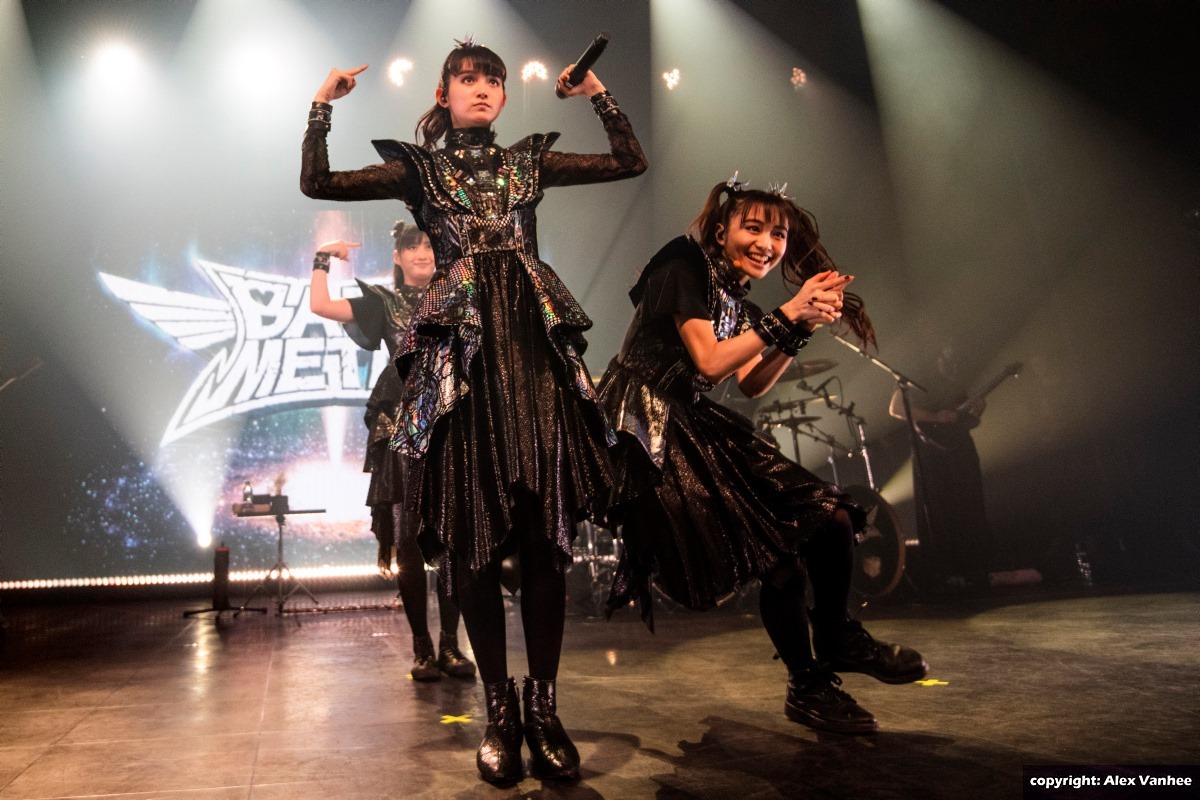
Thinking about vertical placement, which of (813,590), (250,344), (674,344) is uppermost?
(250,344)

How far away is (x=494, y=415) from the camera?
1.92m

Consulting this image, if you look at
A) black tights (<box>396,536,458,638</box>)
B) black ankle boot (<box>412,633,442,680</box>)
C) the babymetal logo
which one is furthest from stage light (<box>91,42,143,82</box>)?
black ankle boot (<box>412,633,442,680</box>)

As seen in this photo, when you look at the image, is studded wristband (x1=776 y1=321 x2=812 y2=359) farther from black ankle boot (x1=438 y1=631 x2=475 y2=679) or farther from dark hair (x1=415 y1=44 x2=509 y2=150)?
black ankle boot (x1=438 y1=631 x2=475 y2=679)

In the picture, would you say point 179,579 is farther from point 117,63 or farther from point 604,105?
point 604,105

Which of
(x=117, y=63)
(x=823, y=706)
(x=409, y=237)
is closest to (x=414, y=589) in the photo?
(x=409, y=237)

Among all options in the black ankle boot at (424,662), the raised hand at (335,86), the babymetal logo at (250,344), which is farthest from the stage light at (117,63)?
the raised hand at (335,86)

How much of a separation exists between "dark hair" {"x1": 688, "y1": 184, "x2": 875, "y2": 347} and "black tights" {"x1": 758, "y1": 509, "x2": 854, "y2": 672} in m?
0.59

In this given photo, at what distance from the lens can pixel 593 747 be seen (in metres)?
2.05

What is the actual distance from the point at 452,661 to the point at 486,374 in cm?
175

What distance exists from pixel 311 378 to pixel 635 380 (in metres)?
6.30

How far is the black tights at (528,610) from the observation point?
189cm

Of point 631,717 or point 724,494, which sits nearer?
point 724,494

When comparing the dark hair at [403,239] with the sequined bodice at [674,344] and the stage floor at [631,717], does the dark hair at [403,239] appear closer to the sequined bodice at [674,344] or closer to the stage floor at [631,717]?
the sequined bodice at [674,344]

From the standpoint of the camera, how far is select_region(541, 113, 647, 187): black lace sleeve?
2113 millimetres
